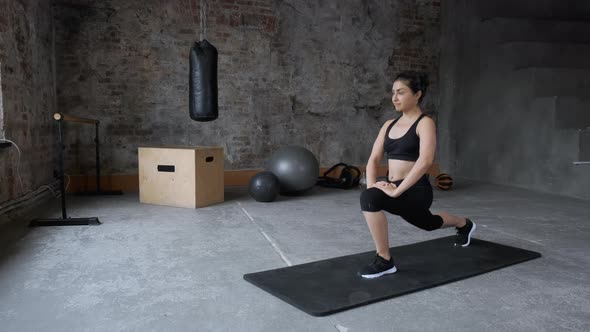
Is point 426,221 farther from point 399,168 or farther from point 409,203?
point 399,168

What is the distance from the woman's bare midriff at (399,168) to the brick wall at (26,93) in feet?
10.7

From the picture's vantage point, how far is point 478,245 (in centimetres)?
311

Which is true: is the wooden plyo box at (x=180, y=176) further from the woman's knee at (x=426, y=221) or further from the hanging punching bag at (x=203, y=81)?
the woman's knee at (x=426, y=221)

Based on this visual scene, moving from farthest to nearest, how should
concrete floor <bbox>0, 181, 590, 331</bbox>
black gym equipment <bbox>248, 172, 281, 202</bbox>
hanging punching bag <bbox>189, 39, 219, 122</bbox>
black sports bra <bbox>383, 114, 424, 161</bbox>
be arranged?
black gym equipment <bbox>248, 172, 281, 202</bbox> → hanging punching bag <bbox>189, 39, 219, 122</bbox> → black sports bra <bbox>383, 114, 424, 161</bbox> → concrete floor <bbox>0, 181, 590, 331</bbox>

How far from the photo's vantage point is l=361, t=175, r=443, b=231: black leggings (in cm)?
238

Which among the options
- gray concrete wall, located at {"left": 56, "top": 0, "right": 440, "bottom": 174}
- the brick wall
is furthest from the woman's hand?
gray concrete wall, located at {"left": 56, "top": 0, "right": 440, "bottom": 174}

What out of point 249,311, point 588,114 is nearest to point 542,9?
point 588,114

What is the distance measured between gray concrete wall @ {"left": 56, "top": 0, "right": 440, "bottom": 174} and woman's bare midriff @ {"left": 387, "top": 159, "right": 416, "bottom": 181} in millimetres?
3845

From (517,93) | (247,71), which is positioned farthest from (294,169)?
(517,93)

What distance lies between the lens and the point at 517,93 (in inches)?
235

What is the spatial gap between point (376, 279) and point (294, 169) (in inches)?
111

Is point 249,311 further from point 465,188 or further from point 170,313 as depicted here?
point 465,188

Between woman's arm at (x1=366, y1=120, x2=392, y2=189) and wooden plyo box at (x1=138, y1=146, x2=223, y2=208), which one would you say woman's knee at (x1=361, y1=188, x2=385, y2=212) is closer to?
woman's arm at (x1=366, y1=120, x2=392, y2=189)

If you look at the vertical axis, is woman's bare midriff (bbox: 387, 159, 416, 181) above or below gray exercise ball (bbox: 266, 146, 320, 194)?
above
